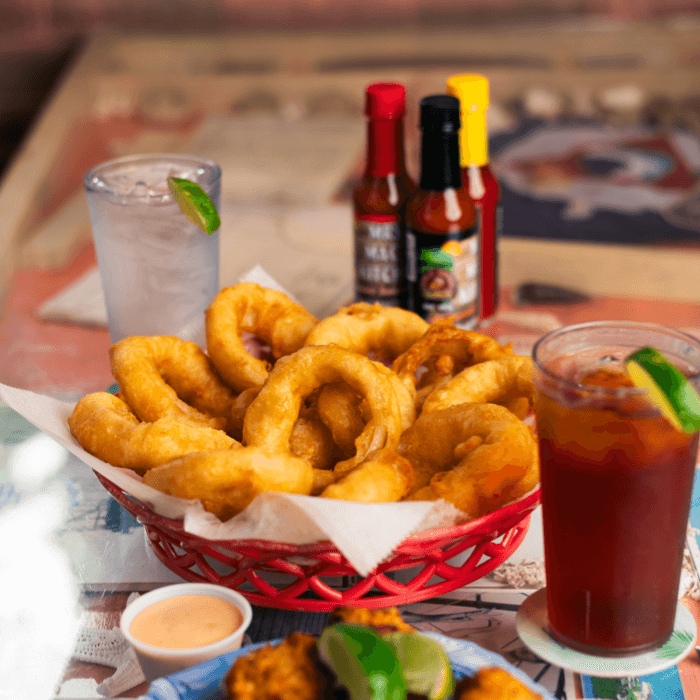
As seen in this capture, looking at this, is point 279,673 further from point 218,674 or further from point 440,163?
point 440,163

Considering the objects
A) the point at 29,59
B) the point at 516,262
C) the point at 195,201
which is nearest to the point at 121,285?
the point at 195,201

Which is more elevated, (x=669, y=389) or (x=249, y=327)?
(x=669, y=389)

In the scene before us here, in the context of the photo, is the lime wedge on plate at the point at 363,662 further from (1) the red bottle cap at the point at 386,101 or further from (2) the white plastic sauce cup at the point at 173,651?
(1) the red bottle cap at the point at 386,101

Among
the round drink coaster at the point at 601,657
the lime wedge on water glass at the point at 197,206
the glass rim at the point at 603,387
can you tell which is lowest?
the round drink coaster at the point at 601,657

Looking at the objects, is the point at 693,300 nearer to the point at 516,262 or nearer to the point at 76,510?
the point at 516,262

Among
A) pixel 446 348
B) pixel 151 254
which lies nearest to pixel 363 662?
pixel 446 348

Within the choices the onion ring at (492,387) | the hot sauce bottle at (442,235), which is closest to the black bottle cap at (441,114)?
the hot sauce bottle at (442,235)

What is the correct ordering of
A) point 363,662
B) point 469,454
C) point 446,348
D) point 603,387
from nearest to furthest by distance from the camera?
point 363,662 → point 603,387 → point 469,454 → point 446,348
